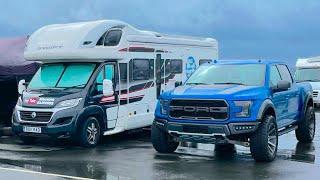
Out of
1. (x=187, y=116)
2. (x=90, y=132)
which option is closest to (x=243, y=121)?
(x=187, y=116)

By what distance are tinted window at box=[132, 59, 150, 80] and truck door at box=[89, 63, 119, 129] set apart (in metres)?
0.66

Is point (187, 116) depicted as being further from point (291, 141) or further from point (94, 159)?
point (291, 141)

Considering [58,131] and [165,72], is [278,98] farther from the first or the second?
[58,131]

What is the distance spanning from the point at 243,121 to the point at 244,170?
0.92 metres

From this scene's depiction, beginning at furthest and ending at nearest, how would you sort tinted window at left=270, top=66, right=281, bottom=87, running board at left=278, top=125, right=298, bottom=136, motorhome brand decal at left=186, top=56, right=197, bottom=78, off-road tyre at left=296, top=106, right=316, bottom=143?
1. motorhome brand decal at left=186, top=56, right=197, bottom=78
2. off-road tyre at left=296, top=106, right=316, bottom=143
3. running board at left=278, top=125, right=298, bottom=136
4. tinted window at left=270, top=66, right=281, bottom=87

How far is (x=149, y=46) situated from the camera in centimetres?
1509

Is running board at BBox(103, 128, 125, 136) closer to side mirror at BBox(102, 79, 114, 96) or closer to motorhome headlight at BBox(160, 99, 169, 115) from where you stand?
side mirror at BBox(102, 79, 114, 96)

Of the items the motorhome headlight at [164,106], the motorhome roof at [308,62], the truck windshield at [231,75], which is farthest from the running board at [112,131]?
the motorhome roof at [308,62]


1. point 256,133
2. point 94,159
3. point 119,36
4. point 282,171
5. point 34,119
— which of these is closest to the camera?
point 282,171

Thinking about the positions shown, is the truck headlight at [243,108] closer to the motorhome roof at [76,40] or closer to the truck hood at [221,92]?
the truck hood at [221,92]

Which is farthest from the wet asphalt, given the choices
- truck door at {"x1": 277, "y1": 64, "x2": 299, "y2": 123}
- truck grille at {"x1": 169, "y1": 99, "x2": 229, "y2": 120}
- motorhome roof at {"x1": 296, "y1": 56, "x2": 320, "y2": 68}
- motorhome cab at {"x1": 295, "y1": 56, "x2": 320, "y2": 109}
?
motorhome roof at {"x1": 296, "y1": 56, "x2": 320, "y2": 68}

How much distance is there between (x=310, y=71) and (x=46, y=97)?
16.5 metres

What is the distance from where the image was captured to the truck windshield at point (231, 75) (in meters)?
11.7

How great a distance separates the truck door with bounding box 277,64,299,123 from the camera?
1259 centimetres
